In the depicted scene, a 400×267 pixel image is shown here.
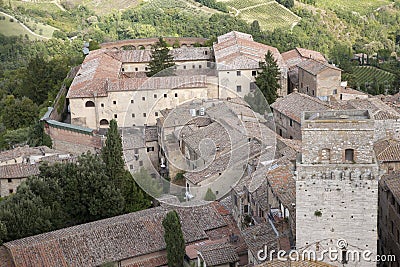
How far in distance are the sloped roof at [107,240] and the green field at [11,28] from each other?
62.0 meters

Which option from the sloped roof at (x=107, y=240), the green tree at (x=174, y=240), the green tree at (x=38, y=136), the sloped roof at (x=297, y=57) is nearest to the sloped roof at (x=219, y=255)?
the green tree at (x=174, y=240)

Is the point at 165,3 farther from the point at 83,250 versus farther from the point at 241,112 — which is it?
the point at 83,250

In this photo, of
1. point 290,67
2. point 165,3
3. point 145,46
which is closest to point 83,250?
point 290,67

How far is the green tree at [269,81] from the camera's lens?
3130 cm

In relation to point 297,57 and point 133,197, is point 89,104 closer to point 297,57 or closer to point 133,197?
point 133,197

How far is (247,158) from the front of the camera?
70.8 feet

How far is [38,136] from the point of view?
112ft

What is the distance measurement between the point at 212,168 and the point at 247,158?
A: 3.96 ft

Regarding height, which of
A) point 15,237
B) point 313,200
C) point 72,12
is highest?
point 72,12

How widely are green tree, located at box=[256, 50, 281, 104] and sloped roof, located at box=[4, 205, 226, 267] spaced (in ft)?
38.1

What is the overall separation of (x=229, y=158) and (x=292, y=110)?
6.13 m

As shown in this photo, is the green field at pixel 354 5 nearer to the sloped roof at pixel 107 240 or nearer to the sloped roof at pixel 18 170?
the sloped roof at pixel 18 170

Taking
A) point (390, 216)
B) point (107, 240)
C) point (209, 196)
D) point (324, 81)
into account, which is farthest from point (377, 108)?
point (107, 240)

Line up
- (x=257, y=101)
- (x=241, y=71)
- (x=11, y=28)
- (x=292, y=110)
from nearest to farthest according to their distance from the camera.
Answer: (x=292, y=110)
(x=257, y=101)
(x=241, y=71)
(x=11, y=28)
